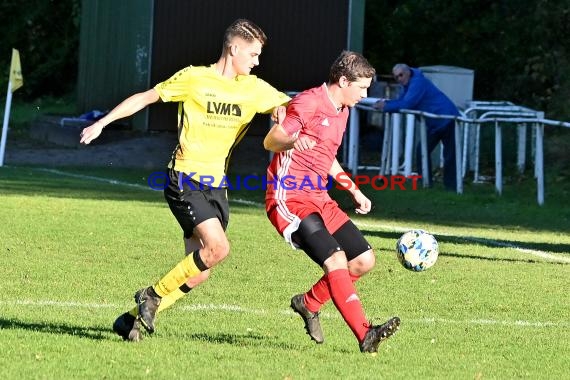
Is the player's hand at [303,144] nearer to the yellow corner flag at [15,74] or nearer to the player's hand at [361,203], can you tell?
the player's hand at [361,203]

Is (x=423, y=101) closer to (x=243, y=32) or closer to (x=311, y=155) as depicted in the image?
(x=311, y=155)

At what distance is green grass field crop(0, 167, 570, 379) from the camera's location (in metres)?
7.43

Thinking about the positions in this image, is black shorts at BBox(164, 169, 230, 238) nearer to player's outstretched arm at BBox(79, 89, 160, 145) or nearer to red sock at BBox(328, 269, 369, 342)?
player's outstretched arm at BBox(79, 89, 160, 145)

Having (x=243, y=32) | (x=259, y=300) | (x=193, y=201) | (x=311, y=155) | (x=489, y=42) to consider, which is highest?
(x=489, y=42)

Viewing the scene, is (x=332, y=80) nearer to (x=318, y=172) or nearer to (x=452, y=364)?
(x=318, y=172)

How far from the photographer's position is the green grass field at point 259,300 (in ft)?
24.4

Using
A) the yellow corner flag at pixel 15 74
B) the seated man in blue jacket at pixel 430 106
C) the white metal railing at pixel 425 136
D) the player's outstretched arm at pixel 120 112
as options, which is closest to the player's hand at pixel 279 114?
the player's outstretched arm at pixel 120 112

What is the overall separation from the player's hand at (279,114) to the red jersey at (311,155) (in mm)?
42

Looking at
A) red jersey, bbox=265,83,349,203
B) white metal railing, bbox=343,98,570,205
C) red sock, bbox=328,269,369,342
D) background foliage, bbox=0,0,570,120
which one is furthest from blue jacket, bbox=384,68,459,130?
red sock, bbox=328,269,369,342

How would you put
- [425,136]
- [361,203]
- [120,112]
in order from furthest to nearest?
[425,136] < [361,203] < [120,112]

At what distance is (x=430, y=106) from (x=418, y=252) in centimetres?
1174

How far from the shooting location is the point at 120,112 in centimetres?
799

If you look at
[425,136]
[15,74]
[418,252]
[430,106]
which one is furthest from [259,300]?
[15,74]

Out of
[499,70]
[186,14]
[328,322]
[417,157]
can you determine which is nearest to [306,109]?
[328,322]
